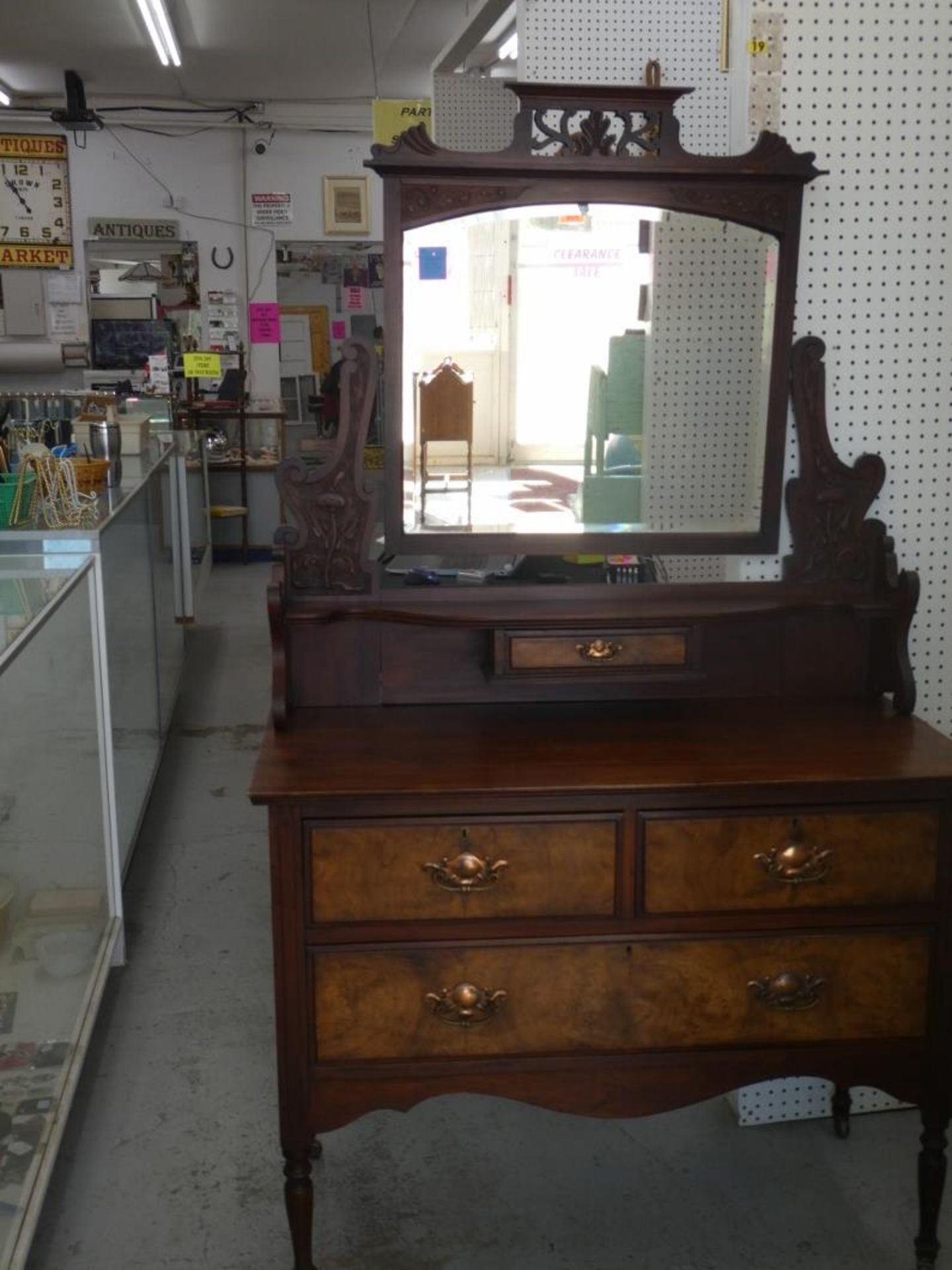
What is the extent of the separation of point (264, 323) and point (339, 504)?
842 cm

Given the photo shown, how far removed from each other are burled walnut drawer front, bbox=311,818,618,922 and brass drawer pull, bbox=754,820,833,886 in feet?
0.83

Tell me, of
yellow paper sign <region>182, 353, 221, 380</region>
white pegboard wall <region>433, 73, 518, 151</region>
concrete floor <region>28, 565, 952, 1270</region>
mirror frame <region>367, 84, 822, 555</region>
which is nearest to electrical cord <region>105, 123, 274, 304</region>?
yellow paper sign <region>182, 353, 221, 380</region>

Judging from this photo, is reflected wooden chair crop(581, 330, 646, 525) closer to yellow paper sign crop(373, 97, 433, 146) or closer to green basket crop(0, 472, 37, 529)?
green basket crop(0, 472, 37, 529)

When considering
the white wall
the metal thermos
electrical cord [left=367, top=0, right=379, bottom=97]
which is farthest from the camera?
the white wall

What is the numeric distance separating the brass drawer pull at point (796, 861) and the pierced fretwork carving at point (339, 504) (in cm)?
84

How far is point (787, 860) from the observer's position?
2.03m

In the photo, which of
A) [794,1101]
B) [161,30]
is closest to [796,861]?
[794,1101]

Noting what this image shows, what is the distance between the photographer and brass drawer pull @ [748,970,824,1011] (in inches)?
81.9

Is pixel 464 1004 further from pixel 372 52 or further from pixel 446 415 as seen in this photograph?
pixel 372 52

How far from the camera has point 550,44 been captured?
338 cm

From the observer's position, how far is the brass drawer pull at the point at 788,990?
2080mm

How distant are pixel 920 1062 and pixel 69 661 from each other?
193 cm

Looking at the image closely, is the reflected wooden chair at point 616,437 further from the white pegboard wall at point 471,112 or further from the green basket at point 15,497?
the white pegboard wall at point 471,112

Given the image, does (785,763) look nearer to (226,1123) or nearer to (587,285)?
(587,285)
